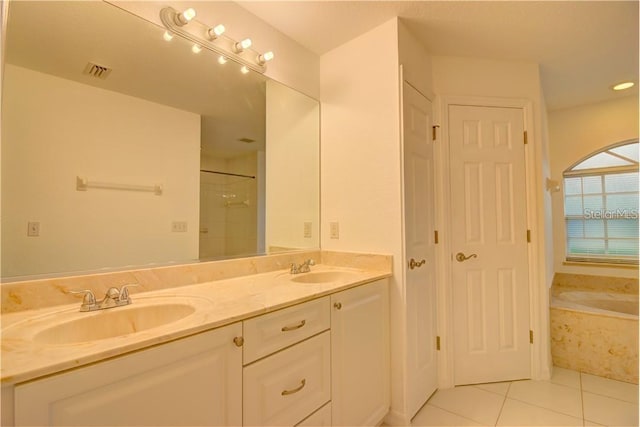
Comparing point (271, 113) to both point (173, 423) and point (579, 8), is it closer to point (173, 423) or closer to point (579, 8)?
point (173, 423)

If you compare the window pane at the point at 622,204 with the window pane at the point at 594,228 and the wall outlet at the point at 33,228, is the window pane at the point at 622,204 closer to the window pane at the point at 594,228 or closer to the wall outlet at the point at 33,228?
the window pane at the point at 594,228

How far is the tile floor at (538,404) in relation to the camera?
1721 millimetres

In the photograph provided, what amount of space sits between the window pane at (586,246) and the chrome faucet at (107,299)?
4242mm

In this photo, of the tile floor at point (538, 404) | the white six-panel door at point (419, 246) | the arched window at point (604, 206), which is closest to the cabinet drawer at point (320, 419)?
the white six-panel door at point (419, 246)

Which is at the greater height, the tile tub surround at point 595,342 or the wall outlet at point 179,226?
the wall outlet at point 179,226

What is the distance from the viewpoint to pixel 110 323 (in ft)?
3.43

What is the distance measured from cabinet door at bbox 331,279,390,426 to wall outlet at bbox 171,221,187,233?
0.84 metres

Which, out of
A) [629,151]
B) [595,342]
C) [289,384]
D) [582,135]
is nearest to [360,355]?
[289,384]

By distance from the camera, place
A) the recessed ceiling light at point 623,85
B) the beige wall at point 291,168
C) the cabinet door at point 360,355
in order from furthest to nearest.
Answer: the recessed ceiling light at point 623,85 → the beige wall at point 291,168 → the cabinet door at point 360,355

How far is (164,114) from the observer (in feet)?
4.87

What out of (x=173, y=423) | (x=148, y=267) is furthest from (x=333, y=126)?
(x=173, y=423)

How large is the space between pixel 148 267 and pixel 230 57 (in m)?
1.21

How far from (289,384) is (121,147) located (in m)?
1.25
